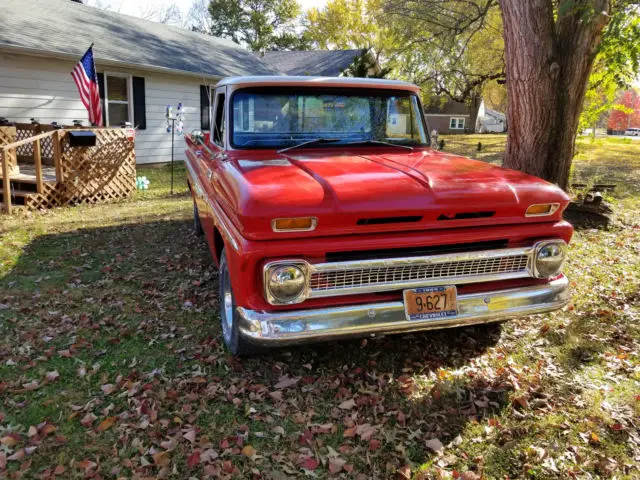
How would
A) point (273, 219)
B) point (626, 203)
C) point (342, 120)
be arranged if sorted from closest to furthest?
point (273, 219) → point (342, 120) → point (626, 203)

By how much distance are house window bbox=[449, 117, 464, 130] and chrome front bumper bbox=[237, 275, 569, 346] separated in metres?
53.4

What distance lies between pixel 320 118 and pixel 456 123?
53.0 metres

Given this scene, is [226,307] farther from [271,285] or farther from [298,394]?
[271,285]

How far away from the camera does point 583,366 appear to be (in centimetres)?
374

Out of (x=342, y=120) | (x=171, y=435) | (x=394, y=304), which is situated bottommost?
(x=171, y=435)

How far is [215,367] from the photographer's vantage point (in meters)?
3.63

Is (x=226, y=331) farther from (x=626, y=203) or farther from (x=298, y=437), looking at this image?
(x=626, y=203)

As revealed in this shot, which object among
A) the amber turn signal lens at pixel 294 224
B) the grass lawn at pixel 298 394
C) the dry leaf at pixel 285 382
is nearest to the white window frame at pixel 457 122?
the grass lawn at pixel 298 394

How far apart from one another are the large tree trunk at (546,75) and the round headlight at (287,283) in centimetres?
542

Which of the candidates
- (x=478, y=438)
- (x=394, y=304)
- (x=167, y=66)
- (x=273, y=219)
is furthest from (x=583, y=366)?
(x=167, y=66)

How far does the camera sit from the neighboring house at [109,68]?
10.7m

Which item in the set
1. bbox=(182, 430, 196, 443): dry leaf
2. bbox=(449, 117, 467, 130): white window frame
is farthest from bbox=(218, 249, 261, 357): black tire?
bbox=(449, 117, 467, 130): white window frame

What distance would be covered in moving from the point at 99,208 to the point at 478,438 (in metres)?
7.90

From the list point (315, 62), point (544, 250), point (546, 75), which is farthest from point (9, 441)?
point (315, 62)
